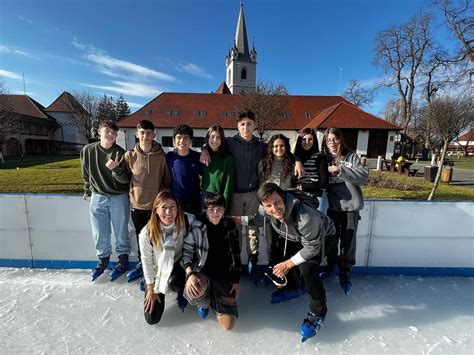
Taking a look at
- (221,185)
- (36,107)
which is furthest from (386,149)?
(36,107)

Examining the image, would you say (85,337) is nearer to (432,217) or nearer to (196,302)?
(196,302)

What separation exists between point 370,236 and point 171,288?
2.28 metres

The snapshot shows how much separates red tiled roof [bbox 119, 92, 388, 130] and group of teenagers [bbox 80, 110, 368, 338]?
24.6 meters

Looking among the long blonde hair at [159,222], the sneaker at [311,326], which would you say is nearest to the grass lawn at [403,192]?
the sneaker at [311,326]

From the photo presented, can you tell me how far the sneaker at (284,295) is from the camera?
2385mm

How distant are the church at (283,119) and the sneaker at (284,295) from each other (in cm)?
1950

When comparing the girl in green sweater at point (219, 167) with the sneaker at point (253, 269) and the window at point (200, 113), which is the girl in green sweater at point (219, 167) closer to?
the sneaker at point (253, 269)

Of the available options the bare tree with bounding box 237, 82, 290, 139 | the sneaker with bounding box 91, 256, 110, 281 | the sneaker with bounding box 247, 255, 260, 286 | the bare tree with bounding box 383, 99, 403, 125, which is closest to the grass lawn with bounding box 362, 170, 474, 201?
the sneaker with bounding box 247, 255, 260, 286

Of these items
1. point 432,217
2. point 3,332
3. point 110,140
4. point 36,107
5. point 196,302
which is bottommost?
point 3,332

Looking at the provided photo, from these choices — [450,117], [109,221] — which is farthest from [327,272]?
[450,117]

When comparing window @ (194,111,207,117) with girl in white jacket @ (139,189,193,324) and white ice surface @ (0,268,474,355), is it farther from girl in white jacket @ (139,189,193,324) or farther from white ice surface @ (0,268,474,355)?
girl in white jacket @ (139,189,193,324)

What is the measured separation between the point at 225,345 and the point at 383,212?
85.8 inches

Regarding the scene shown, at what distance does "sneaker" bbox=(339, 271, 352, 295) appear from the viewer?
2547mm

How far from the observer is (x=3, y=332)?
6.51 feet
